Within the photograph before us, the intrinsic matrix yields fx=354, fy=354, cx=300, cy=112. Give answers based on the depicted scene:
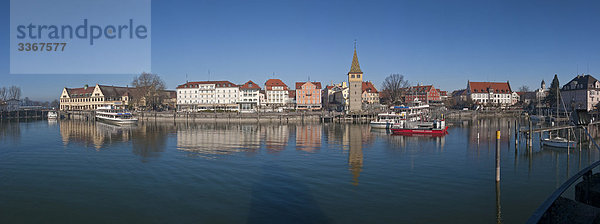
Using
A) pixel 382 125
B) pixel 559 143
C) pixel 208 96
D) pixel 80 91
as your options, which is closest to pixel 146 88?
pixel 208 96

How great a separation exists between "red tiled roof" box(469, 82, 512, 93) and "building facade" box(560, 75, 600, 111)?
110ft

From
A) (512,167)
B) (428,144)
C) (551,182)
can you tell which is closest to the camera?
(551,182)

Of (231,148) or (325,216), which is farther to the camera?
(231,148)

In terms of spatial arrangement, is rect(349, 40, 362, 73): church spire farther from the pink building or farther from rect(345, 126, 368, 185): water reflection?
rect(345, 126, 368, 185): water reflection

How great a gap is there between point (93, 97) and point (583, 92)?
12737 cm

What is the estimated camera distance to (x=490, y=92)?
376 feet

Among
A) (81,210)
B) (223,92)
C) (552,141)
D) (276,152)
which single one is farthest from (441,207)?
(223,92)

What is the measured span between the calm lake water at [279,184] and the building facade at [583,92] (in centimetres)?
6445

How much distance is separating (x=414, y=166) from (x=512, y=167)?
569 cm

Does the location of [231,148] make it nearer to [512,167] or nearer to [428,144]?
[428,144]

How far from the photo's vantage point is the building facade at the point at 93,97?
105 m

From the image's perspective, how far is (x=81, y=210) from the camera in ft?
45.0

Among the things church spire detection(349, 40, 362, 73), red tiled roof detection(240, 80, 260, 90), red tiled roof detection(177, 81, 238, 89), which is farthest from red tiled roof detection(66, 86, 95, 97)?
church spire detection(349, 40, 362, 73)

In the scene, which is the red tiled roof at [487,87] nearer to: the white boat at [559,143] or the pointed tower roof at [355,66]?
the pointed tower roof at [355,66]
